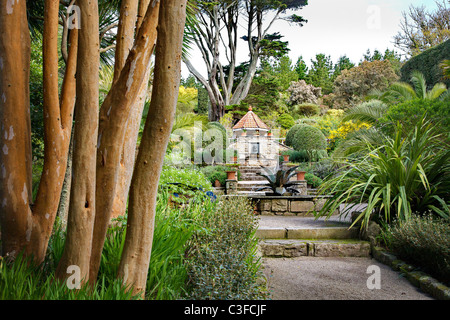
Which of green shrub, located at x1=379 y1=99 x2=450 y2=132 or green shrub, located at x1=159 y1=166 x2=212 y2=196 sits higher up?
green shrub, located at x1=379 y1=99 x2=450 y2=132

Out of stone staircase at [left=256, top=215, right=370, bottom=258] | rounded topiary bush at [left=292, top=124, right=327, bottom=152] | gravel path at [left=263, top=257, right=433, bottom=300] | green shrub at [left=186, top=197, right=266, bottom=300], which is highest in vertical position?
rounded topiary bush at [left=292, top=124, right=327, bottom=152]

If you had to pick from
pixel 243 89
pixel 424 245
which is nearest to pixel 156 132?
pixel 424 245

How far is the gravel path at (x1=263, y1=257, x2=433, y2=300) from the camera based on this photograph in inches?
132

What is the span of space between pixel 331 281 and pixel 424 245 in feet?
3.53

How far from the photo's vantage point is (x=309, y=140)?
16.2 m

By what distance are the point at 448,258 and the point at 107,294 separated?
3268mm

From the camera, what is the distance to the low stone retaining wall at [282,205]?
745 cm

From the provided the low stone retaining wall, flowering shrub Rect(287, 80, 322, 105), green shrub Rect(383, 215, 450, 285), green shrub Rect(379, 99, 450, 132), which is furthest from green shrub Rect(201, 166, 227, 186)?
flowering shrub Rect(287, 80, 322, 105)

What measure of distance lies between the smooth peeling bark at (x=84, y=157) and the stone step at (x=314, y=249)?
3094 mm

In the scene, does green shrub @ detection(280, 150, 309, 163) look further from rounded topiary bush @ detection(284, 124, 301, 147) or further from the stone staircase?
the stone staircase

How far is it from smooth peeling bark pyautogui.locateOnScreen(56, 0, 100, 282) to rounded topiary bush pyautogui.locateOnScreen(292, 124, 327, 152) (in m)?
14.5

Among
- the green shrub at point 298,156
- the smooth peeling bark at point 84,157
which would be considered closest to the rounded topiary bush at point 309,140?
the green shrub at point 298,156

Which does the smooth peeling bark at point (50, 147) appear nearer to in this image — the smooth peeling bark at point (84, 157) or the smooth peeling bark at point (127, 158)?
the smooth peeling bark at point (84, 157)

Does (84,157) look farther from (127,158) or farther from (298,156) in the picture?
(298,156)
